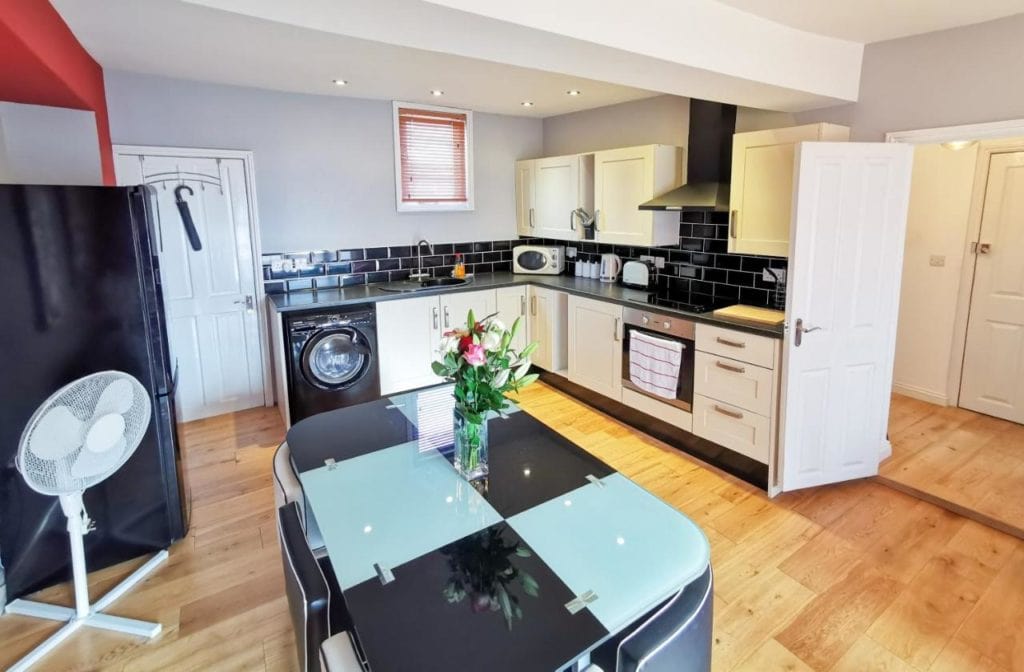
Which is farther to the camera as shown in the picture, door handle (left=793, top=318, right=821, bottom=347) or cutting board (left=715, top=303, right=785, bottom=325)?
cutting board (left=715, top=303, right=785, bottom=325)

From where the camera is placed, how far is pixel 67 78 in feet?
7.41

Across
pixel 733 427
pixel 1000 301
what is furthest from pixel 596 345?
pixel 1000 301

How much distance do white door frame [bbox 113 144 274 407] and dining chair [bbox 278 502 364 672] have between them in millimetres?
3185

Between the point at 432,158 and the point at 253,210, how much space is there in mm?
1503

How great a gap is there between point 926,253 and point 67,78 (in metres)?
5.26

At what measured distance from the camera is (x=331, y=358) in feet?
12.6

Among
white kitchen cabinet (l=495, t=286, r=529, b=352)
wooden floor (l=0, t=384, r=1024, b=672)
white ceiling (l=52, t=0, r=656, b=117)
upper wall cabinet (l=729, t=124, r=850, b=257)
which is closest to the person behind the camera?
wooden floor (l=0, t=384, r=1024, b=672)

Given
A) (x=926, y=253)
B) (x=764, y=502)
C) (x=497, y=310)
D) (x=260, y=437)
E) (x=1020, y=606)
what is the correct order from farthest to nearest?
(x=497, y=310), (x=926, y=253), (x=260, y=437), (x=764, y=502), (x=1020, y=606)

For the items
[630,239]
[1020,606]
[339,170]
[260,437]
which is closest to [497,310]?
[630,239]

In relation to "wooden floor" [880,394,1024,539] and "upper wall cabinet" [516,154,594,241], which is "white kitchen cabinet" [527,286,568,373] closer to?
"upper wall cabinet" [516,154,594,241]

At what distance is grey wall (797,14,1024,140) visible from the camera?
2.49m

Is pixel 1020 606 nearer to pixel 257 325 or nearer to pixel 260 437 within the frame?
pixel 260 437

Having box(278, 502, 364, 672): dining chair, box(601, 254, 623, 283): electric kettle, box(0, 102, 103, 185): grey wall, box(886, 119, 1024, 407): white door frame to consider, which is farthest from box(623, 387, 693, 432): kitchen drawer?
box(0, 102, 103, 185): grey wall

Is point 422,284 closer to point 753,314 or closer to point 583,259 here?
point 583,259
